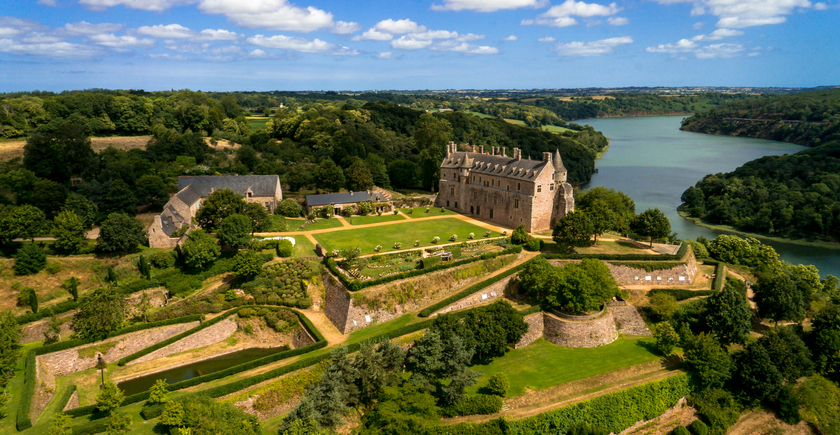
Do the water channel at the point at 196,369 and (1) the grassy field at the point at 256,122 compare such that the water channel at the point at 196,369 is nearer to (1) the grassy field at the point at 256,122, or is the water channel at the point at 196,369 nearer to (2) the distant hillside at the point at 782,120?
(1) the grassy field at the point at 256,122

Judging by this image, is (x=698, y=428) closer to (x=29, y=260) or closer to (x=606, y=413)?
(x=606, y=413)

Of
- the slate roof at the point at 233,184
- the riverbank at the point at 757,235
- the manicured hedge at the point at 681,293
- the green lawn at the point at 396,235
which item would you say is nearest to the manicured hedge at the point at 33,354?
the green lawn at the point at 396,235

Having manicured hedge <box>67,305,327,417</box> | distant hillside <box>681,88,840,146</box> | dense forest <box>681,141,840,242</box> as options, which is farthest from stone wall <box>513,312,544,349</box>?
distant hillside <box>681,88,840,146</box>

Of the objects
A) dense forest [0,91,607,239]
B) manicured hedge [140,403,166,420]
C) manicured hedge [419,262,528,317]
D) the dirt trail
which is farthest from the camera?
dense forest [0,91,607,239]

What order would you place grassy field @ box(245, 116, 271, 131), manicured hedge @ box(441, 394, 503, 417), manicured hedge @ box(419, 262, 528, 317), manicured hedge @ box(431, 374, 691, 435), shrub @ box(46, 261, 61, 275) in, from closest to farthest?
Result: manicured hedge @ box(431, 374, 691, 435) < manicured hedge @ box(441, 394, 503, 417) < manicured hedge @ box(419, 262, 528, 317) < shrub @ box(46, 261, 61, 275) < grassy field @ box(245, 116, 271, 131)

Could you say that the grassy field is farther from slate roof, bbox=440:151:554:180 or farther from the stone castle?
the stone castle

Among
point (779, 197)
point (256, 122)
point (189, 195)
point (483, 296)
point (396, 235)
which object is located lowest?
point (483, 296)

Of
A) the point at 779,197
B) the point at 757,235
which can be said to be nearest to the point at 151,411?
the point at 757,235
